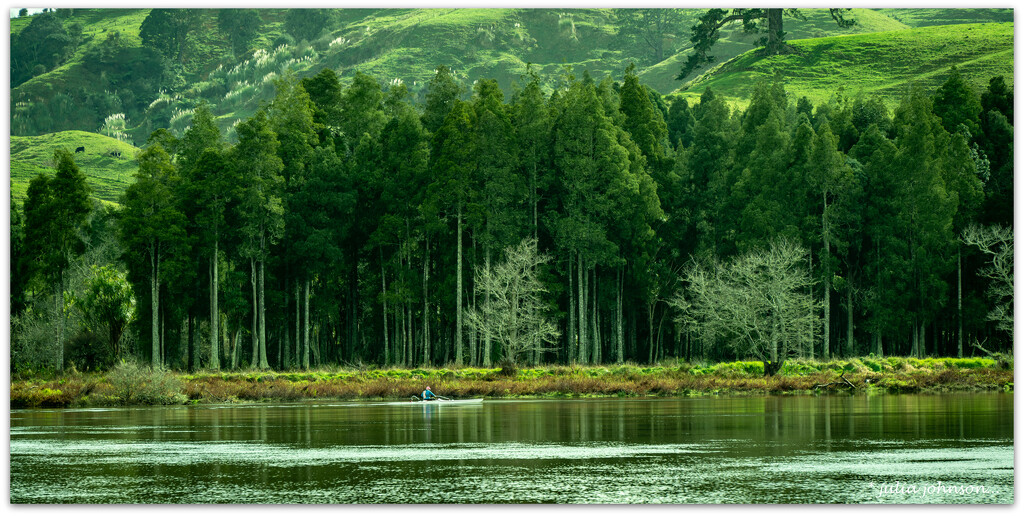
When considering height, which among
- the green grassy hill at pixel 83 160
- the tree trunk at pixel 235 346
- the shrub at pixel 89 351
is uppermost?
the green grassy hill at pixel 83 160

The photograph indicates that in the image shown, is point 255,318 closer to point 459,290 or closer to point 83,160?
point 459,290

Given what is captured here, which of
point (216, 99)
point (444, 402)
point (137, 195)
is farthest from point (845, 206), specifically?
point (216, 99)

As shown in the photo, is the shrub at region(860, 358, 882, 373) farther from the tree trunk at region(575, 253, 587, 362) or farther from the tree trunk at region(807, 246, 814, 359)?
the tree trunk at region(575, 253, 587, 362)

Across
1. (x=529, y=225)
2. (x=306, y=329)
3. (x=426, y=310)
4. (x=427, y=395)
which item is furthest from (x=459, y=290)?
(x=427, y=395)

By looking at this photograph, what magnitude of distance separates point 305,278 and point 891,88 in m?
72.0

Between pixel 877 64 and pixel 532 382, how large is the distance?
8748 cm

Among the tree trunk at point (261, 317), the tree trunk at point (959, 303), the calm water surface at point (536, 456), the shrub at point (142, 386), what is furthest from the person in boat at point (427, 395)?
the tree trunk at point (959, 303)

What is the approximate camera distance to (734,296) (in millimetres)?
54562

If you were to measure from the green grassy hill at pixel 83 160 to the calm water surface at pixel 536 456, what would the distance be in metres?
48.9

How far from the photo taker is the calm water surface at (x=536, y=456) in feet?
53.2

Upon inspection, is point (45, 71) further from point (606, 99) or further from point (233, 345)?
point (606, 99)

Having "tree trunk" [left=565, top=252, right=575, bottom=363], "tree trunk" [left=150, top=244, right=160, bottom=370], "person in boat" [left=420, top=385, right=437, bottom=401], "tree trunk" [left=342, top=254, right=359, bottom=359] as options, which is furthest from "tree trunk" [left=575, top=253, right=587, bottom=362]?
"tree trunk" [left=150, top=244, right=160, bottom=370]

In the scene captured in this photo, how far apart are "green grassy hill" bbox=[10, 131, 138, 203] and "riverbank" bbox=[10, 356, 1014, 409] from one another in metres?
31.9

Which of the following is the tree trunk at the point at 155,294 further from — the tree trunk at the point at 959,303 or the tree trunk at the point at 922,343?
the tree trunk at the point at 959,303
